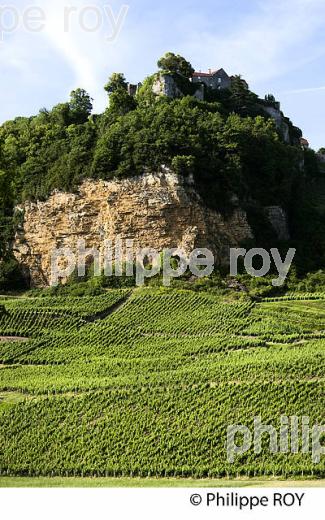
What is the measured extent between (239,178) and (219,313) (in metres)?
15.0

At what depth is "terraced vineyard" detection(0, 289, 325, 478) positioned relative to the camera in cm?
2466

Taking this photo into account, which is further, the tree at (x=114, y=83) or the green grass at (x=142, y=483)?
the tree at (x=114, y=83)

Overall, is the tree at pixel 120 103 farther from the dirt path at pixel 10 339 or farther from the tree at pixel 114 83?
the dirt path at pixel 10 339

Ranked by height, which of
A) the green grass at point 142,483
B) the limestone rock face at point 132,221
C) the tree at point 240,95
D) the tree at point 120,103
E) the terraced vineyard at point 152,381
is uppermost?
the tree at point 240,95

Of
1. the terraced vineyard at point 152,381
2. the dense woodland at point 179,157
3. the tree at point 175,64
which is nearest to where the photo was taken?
the terraced vineyard at point 152,381

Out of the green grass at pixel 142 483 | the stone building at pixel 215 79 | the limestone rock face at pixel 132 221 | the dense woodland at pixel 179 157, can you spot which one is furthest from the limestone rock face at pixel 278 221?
the green grass at pixel 142 483

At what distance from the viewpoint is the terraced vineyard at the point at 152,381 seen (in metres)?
24.7

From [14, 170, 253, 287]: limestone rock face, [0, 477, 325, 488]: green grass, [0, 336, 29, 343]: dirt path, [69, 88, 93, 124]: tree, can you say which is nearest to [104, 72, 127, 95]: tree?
[69, 88, 93, 124]: tree

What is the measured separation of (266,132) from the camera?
6212 cm

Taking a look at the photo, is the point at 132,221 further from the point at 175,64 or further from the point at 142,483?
the point at 142,483

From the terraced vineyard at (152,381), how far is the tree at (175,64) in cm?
2945

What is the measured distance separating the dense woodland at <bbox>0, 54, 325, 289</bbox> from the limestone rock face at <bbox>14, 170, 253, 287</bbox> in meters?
0.91

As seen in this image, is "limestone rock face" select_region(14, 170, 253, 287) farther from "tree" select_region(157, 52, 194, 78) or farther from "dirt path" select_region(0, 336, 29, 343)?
"tree" select_region(157, 52, 194, 78)

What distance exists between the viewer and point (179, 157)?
2058 inches
